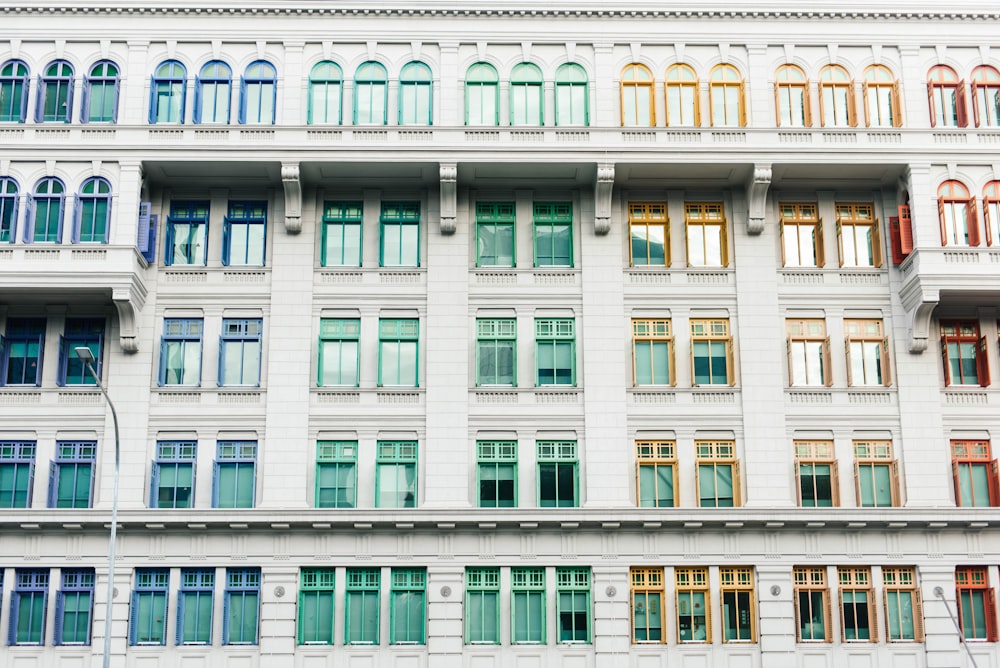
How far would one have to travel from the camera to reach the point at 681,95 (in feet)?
120

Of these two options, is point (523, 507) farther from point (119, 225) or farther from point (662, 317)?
point (119, 225)

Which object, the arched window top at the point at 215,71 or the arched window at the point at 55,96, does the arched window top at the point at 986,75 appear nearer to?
the arched window top at the point at 215,71

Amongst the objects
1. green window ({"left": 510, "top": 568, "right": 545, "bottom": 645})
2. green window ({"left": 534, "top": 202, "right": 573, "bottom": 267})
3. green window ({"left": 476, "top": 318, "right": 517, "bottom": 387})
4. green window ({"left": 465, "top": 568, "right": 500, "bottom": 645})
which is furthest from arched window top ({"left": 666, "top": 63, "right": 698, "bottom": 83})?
green window ({"left": 465, "top": 568, "right": 500, "bottom": 645})

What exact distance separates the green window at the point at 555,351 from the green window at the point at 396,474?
4.26m

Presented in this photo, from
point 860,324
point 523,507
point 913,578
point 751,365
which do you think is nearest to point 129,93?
point 523,507

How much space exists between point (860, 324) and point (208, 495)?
19.4m

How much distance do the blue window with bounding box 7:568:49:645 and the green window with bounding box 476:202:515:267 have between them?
15.1 meters

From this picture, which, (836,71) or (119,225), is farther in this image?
(836,71)

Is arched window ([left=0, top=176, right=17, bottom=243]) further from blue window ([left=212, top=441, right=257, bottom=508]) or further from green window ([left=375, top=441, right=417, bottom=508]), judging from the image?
green window ([left=375, top=441, right=417, bottom=508])

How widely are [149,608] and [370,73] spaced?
1661 cm

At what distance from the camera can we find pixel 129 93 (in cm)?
3584

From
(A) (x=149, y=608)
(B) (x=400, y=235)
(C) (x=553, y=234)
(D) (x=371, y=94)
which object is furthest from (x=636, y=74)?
(A) (x=149, y=608)

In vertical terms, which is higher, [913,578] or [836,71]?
[836,71]

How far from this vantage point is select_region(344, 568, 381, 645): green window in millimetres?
32844
